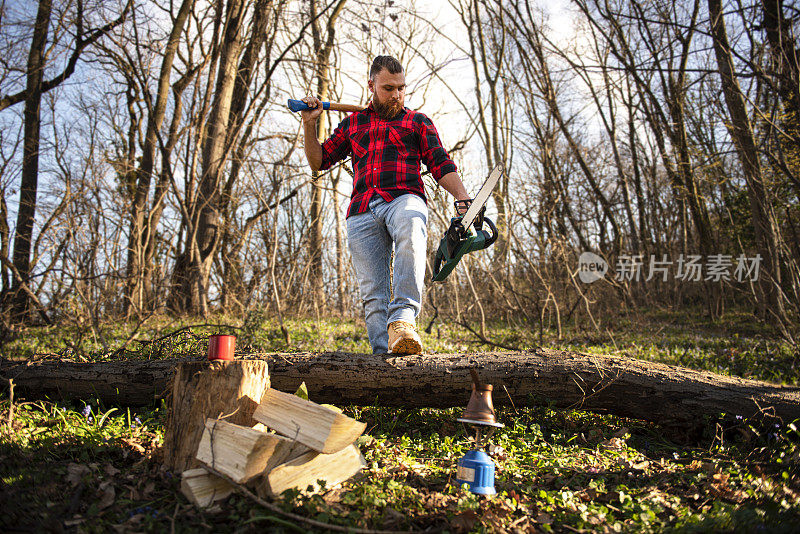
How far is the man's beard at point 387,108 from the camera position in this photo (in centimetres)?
371

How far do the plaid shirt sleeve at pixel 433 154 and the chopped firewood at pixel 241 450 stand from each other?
2.28 metres

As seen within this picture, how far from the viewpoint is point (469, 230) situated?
328 centimetres

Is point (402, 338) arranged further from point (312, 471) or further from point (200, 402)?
point (200, 402)

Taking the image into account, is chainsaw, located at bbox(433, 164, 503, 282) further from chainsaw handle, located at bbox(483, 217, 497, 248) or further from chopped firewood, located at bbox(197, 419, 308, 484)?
chopped firewood, located at bbox(197, 419, 308, 484)

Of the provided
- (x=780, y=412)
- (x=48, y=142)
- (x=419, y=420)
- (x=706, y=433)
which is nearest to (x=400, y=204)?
(x=419, y=420)

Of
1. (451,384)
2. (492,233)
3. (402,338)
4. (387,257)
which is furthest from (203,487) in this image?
(492,233)

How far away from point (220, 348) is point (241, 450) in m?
0.56

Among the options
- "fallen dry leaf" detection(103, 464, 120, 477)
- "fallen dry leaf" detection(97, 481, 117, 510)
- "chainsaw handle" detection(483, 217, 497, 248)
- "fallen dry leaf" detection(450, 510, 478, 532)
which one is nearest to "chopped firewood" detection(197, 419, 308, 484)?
"fallen dry leaf" detection(97, 481, 117, 510)

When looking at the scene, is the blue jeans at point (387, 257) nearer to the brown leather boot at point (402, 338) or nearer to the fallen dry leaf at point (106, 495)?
the brown leather boot at point (402, 338)

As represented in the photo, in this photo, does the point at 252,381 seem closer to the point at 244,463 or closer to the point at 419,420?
the point at 244,463

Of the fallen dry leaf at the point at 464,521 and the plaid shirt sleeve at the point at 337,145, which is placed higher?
the plaid shirt sleeve at the point at 337,145

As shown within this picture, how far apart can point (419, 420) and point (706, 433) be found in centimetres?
195

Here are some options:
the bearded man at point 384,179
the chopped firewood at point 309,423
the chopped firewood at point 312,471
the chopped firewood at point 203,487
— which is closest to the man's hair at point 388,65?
the bearded man at point 384,179

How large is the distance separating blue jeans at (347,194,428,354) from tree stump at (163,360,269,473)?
4.22 ft
